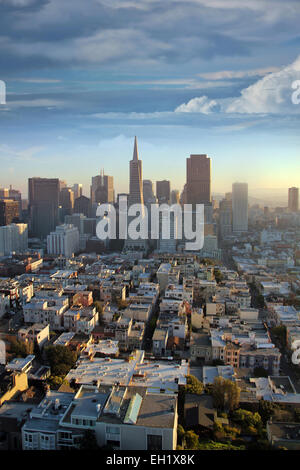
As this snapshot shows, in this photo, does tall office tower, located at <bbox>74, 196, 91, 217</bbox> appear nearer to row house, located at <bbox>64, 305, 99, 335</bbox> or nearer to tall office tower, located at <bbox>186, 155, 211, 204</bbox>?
tall office tower, located at <bbox>186, 155, 211, 204</bbox>

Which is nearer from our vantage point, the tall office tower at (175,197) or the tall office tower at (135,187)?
the tall office tower at (135,187)

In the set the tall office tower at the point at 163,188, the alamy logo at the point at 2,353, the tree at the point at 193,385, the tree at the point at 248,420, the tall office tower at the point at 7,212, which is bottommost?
the tree at the point at 248,420

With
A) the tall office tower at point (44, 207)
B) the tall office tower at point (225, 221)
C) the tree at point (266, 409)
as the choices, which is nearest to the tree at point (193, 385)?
the tree at point (266, 409)

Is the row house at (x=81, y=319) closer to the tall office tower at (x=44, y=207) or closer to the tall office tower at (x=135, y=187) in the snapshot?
the tall office tower at (x=135, y=187)
